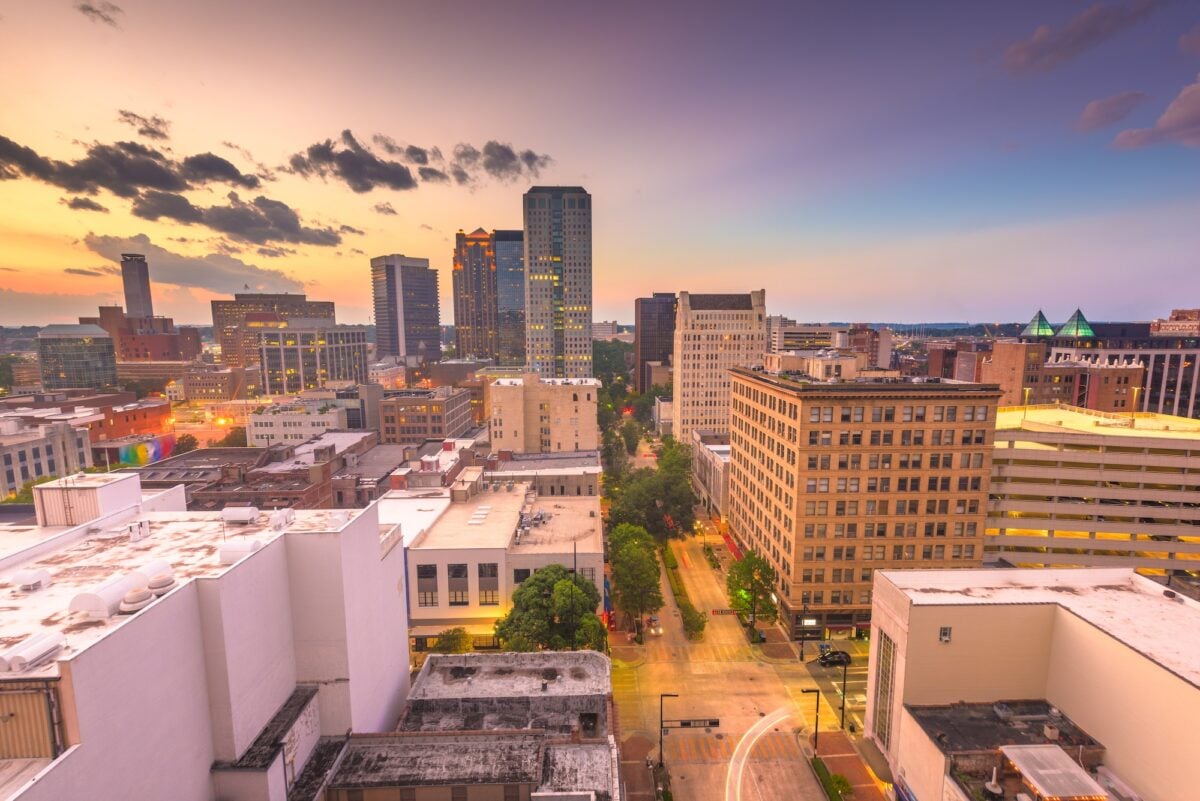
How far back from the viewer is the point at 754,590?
243 ft

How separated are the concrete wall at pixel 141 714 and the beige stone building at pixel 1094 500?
86.9 meters

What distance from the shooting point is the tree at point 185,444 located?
155250 mm

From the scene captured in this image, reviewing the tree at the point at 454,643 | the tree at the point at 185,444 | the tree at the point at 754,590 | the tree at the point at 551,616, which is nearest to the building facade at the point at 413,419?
the tree at the point at 185,444

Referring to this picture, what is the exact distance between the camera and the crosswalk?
52859 millimetres

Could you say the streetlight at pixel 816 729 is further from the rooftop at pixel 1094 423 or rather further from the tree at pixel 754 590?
the rooftop at pixel 1094 423

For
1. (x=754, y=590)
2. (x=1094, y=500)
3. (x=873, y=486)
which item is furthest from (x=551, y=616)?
(x=1094, y=500)

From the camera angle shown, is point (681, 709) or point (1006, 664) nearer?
point (1006, 664)

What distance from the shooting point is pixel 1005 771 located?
38.6 metres

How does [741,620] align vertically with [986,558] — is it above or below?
below

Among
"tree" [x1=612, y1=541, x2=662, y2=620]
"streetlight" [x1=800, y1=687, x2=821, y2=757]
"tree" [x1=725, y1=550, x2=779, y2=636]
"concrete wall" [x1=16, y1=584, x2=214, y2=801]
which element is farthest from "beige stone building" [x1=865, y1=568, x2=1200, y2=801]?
"concrete wall" [x1=16, y1=584, x2=214, y2=801]

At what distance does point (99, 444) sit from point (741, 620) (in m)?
152

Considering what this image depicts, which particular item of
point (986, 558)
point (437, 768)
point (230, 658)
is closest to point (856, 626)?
point (986, 558)

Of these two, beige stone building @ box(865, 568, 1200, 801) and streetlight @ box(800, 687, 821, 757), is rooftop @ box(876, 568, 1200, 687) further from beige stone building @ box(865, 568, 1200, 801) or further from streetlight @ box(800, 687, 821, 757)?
streetlight @ box(800, 687, 821, 757)

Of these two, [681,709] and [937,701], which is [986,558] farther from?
[681,709]
